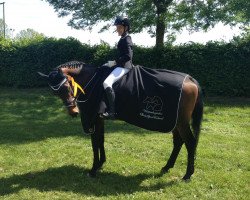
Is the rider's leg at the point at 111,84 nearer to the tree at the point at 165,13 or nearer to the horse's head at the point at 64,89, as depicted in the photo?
the horse's head at the point at 64,89

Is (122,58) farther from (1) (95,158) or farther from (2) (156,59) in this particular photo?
(2) (156,59)

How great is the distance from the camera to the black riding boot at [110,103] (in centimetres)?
716

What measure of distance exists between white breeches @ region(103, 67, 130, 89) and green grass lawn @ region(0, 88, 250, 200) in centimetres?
201

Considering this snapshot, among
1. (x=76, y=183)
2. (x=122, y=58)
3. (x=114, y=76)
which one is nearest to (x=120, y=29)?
(x=122, y=58)

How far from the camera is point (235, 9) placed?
744 inches

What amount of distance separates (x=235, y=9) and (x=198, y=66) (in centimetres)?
347

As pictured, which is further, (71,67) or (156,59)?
(156,59)

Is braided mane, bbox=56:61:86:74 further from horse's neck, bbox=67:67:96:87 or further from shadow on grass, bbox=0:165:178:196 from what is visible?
shadow on grass, bbox=0:165:178:196

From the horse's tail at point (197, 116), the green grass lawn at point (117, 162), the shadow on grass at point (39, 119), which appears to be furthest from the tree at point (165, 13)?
the horse's tail at point (197, 116)

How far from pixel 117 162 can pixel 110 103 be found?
1.94m

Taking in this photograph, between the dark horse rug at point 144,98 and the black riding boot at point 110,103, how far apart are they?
0.11 metres

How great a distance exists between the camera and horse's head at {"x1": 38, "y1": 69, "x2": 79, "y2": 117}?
701 cm

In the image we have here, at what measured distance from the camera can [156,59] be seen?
20047 mm

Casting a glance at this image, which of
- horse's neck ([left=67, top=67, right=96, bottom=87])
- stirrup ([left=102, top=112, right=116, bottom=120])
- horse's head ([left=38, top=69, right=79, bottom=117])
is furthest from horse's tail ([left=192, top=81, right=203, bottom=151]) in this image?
horse's head ([left=38, top=69, right=79, bottom=117])
